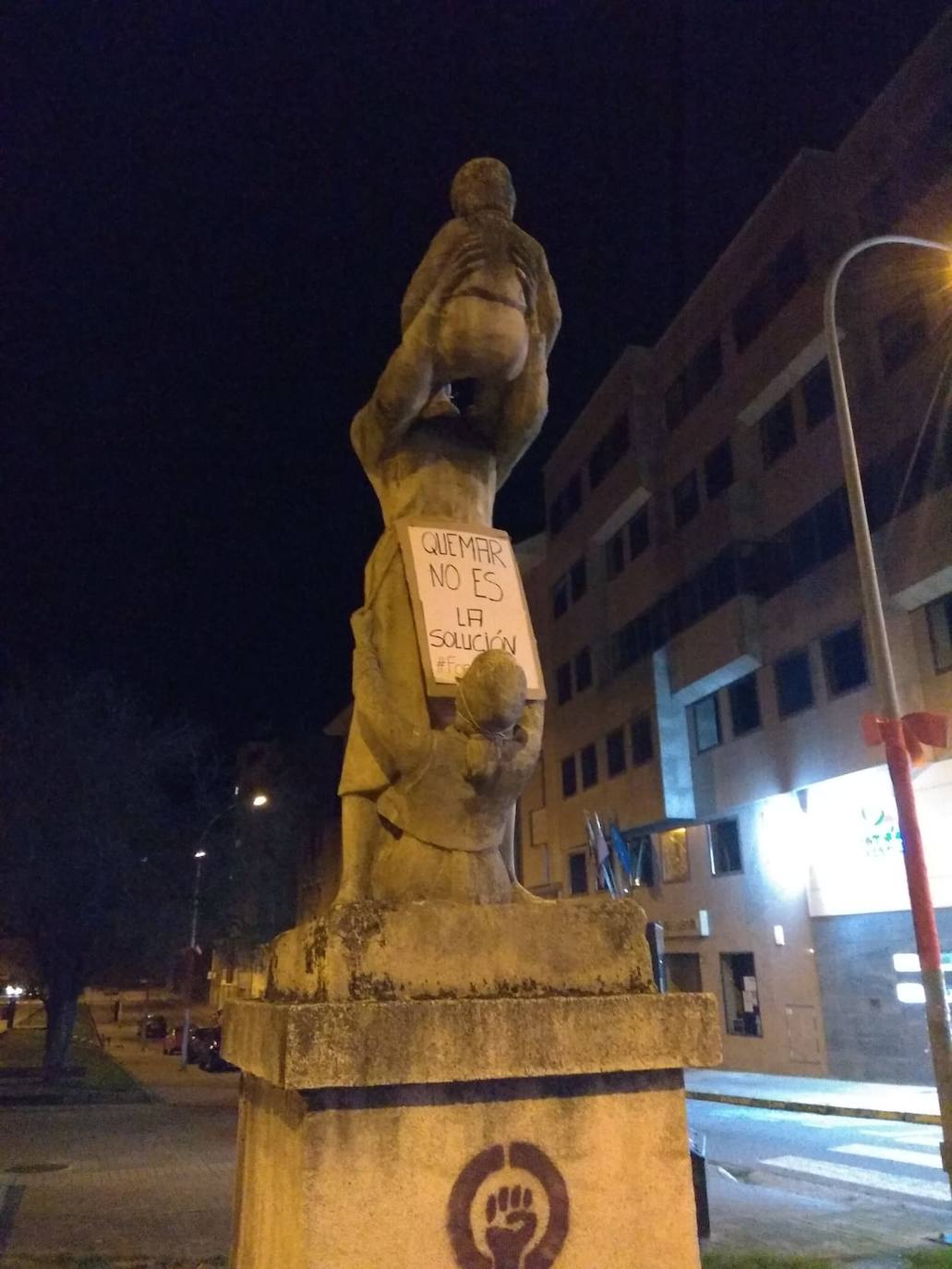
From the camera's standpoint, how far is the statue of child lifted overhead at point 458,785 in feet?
→ 10.5

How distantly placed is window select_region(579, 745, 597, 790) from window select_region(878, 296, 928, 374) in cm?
1642

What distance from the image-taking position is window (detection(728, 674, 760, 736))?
83.5 feet

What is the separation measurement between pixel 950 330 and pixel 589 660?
56.8 ft

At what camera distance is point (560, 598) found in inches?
1490

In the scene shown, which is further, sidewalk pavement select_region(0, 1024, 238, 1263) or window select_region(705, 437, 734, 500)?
window select_region(705, 437, 734, 500)

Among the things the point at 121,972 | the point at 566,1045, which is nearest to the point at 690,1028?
the point at 566,1045

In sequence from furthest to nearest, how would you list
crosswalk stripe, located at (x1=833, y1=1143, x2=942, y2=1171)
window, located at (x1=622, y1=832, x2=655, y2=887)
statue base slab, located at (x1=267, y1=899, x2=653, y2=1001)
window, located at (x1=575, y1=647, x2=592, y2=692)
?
window, located at (x1=575, y1=647, x2=592, y2=692)
window, located at (x1=622, y1=832, x2=655, y2=887)
crosswalk stripe, located at (x1=833, y1=1143, x2=942, y2=1171)
statue base slab, located at (x1=267, y1=899, x2=653, y2=1001)

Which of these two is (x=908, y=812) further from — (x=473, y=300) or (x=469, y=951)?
(x=469, y=951)

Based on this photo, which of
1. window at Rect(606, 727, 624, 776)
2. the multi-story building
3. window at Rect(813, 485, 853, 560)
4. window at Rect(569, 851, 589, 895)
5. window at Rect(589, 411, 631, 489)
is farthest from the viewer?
window at Rect(569, 851, 589, 895)

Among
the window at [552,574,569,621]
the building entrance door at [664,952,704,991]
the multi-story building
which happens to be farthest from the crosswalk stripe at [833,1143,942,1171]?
the window at [552,574,569,621]

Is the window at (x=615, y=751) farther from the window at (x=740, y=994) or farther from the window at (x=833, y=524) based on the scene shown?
the window at (x=833, y=524)

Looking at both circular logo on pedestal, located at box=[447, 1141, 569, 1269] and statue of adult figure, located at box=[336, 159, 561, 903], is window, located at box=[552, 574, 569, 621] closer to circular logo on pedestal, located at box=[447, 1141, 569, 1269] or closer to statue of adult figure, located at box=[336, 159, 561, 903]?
statue of adult figure, located at box=[336, 159, 561, 903]

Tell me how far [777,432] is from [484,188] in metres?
23.3

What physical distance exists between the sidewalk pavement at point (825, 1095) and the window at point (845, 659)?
26.0 feet
